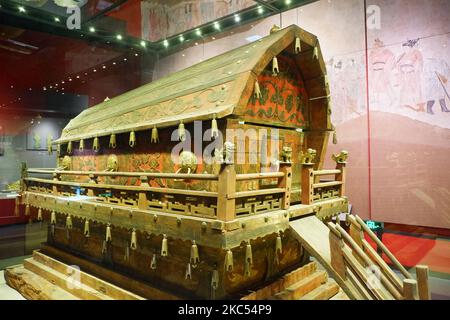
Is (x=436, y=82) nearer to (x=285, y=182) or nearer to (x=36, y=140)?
(x=285, y=182)

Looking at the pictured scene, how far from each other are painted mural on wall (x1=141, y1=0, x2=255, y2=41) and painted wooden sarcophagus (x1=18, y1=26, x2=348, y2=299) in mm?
2382

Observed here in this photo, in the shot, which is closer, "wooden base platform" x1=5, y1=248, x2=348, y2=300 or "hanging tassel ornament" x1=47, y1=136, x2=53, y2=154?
"wooden base platform" x1=5, y1=248, x2=348, y2=300

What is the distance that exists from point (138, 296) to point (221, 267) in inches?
56.6

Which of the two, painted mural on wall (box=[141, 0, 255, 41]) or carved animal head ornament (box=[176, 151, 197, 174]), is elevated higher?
painted mural on wall (box=[141, 0, 255, 41])

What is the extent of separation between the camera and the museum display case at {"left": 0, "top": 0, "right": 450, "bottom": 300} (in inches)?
140

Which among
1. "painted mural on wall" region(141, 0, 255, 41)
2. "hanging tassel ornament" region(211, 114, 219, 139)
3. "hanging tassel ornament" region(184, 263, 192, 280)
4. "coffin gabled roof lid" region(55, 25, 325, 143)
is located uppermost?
"painted mural on wall" region(141, 0, 255, 41)

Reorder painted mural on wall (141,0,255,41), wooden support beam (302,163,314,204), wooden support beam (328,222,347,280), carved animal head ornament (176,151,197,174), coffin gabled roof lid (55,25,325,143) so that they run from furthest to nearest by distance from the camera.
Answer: painted mural on wall (141,0,255,41), wooden support beam (302,163,314,204), carved animal head ornament (176,151,197,174), coffin gabled roof lid (55,25,325,143), wooden support beam (328,222,347,280)

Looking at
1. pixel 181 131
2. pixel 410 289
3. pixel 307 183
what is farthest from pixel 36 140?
pixel 410 289

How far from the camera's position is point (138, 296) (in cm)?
427

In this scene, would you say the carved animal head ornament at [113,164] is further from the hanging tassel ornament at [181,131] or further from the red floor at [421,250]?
the red floor at [421,250]

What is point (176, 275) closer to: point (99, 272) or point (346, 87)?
point (99, 272)

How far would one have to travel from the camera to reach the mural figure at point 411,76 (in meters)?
5.36

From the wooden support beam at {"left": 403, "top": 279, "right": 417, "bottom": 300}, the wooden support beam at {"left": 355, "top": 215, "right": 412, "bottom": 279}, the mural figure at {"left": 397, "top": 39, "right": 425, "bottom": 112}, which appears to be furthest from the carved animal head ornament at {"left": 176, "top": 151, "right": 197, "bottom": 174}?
the mural figure at {"left": 397, "top": 39, "right": 425, "bottom": 112}

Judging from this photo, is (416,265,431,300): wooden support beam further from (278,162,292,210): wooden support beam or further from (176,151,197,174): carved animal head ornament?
(176,151,197,174): carved animal head ornament
